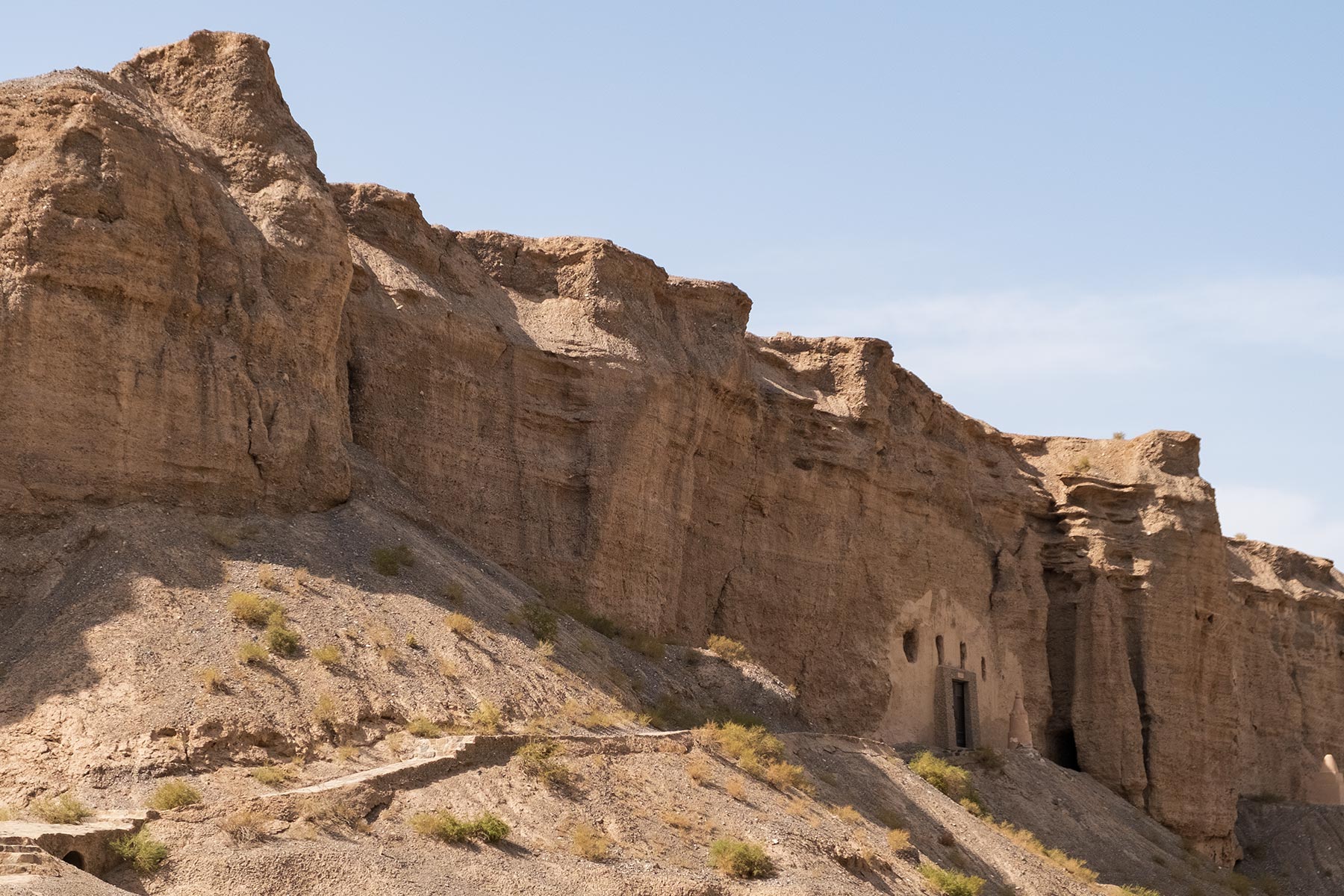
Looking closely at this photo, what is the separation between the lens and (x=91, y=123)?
22.3 m

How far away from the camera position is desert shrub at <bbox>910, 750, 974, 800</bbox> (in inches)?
1179

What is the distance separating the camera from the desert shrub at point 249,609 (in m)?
20.0

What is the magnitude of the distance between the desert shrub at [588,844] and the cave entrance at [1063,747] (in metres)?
22.8

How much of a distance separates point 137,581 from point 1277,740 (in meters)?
35.8

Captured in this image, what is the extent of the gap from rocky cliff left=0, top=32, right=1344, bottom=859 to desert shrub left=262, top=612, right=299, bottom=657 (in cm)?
298

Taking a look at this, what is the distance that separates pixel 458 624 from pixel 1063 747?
21.5 metres

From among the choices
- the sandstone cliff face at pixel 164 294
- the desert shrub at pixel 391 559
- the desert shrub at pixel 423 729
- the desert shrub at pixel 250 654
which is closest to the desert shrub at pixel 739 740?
the desert shrub at pixel 423 729

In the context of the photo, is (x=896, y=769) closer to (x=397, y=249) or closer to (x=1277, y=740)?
(x=397, y=249)

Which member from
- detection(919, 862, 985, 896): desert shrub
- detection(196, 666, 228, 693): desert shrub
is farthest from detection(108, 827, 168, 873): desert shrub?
detection(919, 862, 985, 896): desert shrub

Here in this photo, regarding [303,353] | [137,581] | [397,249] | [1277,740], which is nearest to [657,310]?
[397,249]

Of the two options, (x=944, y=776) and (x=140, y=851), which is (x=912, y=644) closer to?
(x=944, y=776)

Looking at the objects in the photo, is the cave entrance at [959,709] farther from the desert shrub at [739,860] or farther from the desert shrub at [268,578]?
the desert shrub at [268,578]

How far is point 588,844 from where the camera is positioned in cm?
1831

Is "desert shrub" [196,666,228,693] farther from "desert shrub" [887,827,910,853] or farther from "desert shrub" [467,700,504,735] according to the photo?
"desert shrub" [887,827,910,853]
